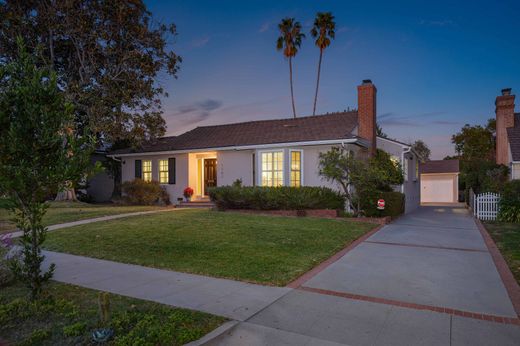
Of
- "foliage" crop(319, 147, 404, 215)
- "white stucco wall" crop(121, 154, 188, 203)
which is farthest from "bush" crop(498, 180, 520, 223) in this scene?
"white stucco wall" crop(121, 154, 188, 203)

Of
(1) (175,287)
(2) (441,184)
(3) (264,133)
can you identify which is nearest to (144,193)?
(3) (264,133)

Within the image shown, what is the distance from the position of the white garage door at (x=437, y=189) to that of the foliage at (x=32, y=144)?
32917 millimetres

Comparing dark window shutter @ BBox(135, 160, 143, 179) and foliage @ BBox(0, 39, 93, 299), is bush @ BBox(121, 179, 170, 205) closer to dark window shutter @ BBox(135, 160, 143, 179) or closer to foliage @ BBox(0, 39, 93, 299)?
dark window shutter @ BBox(135, 160, 143, 179)

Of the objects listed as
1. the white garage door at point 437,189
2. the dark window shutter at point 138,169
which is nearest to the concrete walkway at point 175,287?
the dark window shutter at point 138,169

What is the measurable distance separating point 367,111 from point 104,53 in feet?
45.5

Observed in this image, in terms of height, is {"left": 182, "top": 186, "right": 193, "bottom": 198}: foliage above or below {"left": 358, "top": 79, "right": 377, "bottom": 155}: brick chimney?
below

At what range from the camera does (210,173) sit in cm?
1967

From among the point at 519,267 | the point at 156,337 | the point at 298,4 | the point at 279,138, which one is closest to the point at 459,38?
the point at 298,4

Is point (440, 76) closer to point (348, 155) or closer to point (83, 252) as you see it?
point (348, 155)

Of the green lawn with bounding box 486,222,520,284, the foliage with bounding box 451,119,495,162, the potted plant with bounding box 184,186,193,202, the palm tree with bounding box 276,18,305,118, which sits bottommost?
the green lawn with bounding box 486,222,520,284

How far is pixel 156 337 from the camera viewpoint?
146 inches

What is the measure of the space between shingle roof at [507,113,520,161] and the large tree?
1850 centimetres

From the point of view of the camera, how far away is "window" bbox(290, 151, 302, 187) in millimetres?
15930

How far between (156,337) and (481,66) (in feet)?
62.7
